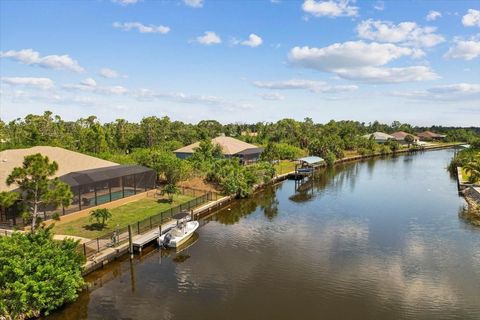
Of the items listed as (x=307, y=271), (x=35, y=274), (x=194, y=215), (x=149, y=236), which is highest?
(x=35, y=274)

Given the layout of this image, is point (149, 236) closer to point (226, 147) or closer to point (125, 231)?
point (125, 231)

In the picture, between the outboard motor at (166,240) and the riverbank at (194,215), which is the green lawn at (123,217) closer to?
the riverbank at (194,215)

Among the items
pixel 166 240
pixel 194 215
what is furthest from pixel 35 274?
pixel 194 215

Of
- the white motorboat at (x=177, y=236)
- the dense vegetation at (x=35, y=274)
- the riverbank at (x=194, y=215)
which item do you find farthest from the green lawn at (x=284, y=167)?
the dense vegetation at (x=35, y=274)

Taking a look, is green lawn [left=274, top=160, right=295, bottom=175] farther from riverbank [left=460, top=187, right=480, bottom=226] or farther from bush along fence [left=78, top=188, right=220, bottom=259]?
bush along fence [left=78, top=188, right=220, bottom=259]

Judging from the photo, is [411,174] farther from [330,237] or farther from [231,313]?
[231,313]

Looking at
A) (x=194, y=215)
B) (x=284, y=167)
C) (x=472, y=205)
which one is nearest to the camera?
(x=194, y=215)
